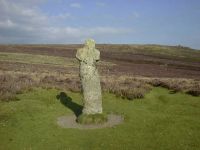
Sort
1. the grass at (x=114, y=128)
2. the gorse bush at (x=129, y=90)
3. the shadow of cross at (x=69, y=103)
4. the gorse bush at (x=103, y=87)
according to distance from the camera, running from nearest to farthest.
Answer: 1. the grass at (x=114, y=128)
2. the shadow of cross at (x=69, y=103)
3. the gorse bush at (x=129, y=90)
4. the gorse bush at (x=103, y=87)

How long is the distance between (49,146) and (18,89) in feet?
47.7

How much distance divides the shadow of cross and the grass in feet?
1.42

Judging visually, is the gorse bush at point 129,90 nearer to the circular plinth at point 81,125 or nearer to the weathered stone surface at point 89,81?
the circular plinth at point 81,125

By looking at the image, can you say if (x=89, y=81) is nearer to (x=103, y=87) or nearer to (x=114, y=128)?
(x=114, y=128)

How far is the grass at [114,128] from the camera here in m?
17.2

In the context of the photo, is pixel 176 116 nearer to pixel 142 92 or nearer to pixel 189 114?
pixel 189 114

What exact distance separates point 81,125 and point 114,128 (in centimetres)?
226

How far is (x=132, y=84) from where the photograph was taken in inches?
1350

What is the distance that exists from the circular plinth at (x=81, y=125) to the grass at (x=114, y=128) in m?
0.44

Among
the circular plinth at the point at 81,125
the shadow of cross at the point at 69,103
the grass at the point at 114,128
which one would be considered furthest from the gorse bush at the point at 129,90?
the circular plinth at the point at 81,125

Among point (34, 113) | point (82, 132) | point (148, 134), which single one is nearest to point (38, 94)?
point (34, 113)

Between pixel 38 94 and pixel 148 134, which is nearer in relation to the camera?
pixel 148 134

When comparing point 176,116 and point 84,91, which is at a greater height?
point 84,91

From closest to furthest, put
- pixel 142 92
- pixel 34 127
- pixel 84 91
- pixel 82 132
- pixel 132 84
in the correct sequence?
1. pixel 82 132
2. pixel 34 127
3. pixel 84 91
4. pixel 142 92
5. pixel 132 84
